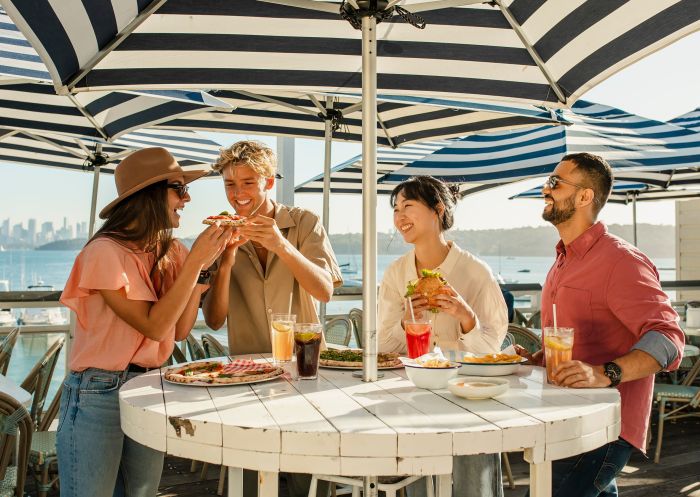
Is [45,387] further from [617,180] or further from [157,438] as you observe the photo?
[617,180]

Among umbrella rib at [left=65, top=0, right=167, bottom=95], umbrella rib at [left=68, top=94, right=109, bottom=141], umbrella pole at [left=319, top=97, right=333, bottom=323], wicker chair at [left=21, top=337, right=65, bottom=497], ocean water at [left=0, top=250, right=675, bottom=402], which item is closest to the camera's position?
umbrella rib at [left=65, top=0, right=167, bottom=95]

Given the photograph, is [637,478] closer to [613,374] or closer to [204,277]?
[613,374]

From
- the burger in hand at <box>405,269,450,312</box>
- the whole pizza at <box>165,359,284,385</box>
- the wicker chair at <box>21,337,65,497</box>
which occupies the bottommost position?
the wicker chair at <box>21,337,65,497</box>

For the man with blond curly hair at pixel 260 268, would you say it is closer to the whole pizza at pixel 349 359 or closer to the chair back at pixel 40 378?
the whole pizza at pixel 349 359

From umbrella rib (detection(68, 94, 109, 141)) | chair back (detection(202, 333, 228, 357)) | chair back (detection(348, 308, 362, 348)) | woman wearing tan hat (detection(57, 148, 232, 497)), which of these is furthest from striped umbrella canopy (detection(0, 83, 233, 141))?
chair back (detection(348, 308, 362, 348))

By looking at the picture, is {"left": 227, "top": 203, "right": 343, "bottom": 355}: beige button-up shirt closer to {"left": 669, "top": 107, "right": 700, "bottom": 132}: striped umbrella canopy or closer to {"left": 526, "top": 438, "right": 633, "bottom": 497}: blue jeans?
{"left": 526, "top": 438, "right": 633, "bottom": 497}: blue jeans

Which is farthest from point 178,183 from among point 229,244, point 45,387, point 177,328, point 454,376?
point 45,387

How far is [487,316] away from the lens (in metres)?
2.71

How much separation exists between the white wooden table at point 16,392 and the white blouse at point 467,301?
1421 mm

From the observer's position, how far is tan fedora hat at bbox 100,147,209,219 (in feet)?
6.94

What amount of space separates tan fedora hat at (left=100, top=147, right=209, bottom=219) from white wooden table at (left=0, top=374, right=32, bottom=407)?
37.0 inches

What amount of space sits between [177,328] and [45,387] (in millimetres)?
1676

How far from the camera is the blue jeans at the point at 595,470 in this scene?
2.09 m

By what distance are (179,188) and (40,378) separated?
5.87ft
